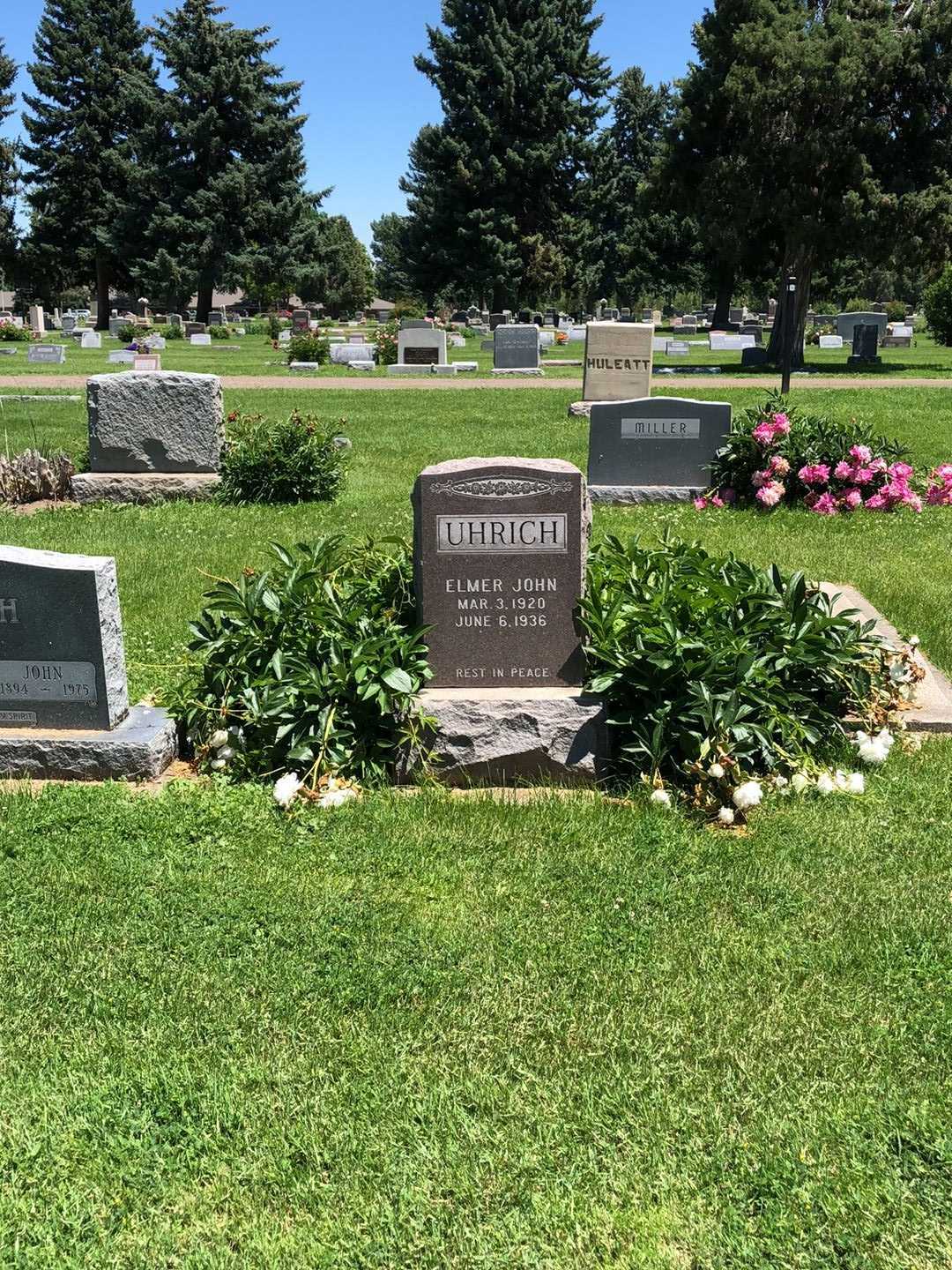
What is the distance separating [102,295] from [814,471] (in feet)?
170

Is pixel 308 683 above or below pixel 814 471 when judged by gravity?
below

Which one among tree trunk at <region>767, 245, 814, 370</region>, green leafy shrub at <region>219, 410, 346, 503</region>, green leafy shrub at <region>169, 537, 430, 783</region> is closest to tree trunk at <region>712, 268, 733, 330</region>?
tree trunk at <region>767, 245, 814, 370</region>

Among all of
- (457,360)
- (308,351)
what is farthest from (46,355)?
(457,360)

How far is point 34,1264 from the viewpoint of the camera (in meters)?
2.52

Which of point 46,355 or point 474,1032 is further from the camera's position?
point 46,355

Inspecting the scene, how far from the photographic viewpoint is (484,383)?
25875 millimetres

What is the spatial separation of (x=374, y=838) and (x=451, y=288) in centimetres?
5532

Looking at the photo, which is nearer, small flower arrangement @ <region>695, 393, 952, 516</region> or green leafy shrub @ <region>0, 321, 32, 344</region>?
small flower arrangement @ <region>695, 393, 952, 516</region>

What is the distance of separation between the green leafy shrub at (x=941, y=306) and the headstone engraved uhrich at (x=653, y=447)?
30960mm

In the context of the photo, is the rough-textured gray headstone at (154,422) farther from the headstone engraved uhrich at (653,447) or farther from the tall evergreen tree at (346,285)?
the tall evergreen tree at (346,285)

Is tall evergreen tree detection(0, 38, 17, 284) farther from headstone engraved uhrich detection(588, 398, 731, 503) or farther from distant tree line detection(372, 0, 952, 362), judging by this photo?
headstone engraved uhrich detection(588, 398, 731, 503)

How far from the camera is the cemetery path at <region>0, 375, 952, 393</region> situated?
23812 millimetres

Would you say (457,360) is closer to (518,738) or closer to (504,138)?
(504,138)

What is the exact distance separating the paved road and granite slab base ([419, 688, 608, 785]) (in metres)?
18.1
